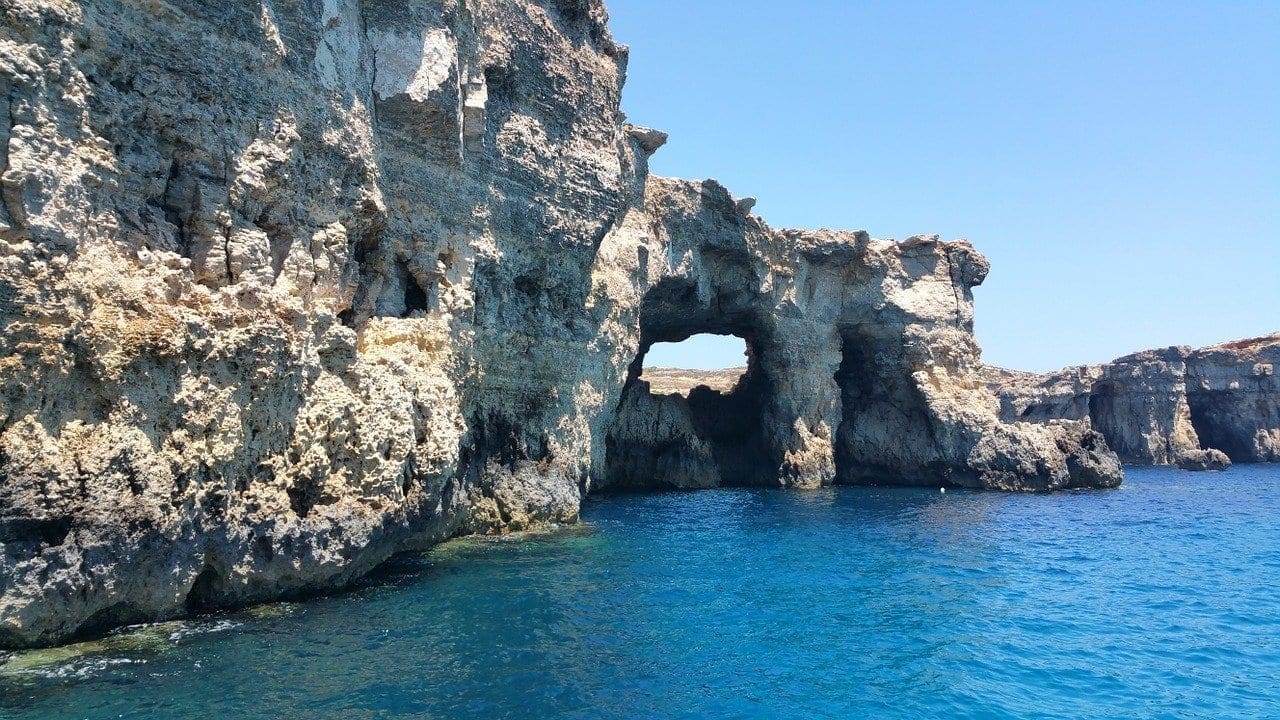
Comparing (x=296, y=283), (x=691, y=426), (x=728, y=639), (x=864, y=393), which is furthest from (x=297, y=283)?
(x=864, y=393)

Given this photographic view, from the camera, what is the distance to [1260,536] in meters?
27.7

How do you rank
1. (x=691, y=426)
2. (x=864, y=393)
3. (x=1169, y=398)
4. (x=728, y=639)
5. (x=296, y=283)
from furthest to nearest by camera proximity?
(x=1169, y=398)
(x=864, y=393)
(x=691, y=426)
(x=296, y=283)
(x=728, y=639)

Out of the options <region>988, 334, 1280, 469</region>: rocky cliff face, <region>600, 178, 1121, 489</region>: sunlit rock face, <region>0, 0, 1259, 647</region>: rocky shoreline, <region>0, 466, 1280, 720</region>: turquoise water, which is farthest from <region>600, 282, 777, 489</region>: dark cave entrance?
<region>988, 334, 1280, 469</region>: rocky cliff face

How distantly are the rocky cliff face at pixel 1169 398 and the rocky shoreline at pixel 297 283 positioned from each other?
47.4 m

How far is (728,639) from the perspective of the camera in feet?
46.8

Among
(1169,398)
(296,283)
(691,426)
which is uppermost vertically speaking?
(296,283)

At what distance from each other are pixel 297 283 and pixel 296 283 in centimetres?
3

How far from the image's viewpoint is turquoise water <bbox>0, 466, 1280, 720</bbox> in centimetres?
1070

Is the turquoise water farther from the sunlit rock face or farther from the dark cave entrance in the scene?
the dark cave entrance

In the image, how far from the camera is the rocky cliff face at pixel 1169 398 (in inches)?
2552

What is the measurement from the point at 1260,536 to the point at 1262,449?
170ft

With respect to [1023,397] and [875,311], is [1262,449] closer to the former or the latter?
[1023,397]

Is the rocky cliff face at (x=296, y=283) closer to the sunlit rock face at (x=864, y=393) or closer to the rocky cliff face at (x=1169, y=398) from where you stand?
the sunlit rock face at (x=864, y=393)

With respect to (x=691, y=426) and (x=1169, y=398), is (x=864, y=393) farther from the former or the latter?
(x=1169, y=398)
